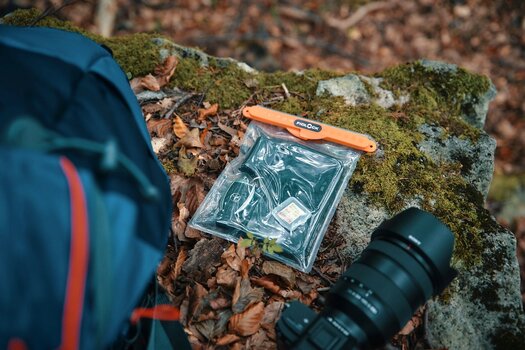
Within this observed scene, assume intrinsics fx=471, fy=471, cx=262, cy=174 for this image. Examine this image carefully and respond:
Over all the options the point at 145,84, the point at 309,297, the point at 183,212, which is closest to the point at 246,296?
the point at 309,297

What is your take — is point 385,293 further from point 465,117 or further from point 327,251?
point 465,117

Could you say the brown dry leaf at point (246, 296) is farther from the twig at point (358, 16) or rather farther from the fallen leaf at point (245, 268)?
the twig at point (358, 16)

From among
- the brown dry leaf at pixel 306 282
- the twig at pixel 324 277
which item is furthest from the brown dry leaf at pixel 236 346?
the twig at pixel 324 277

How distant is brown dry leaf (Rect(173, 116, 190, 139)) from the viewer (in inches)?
98.1

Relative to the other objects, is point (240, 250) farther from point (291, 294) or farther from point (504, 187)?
point (504, 187)

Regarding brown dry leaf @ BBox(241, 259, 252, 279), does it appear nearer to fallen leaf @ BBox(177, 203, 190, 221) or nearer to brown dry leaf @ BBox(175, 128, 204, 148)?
fallen leaf @ BBox(177, 203, 190, 221)

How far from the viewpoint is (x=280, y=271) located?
2.07 meters

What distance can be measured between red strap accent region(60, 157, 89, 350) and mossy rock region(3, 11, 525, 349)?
1.32 m

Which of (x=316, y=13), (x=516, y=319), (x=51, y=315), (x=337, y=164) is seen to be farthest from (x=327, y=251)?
(x=316, y=13)

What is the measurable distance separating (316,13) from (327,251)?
148 inches

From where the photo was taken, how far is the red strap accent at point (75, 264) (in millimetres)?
1175

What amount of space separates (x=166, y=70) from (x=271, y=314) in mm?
1531

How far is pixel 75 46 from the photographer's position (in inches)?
66.1

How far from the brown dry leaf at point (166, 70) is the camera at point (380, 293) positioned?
1580mm
